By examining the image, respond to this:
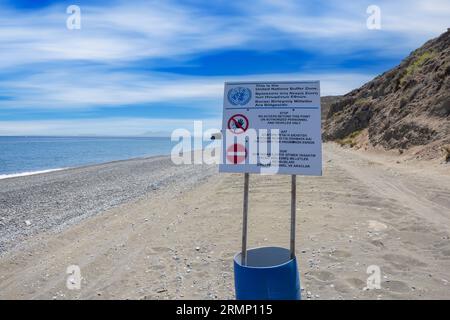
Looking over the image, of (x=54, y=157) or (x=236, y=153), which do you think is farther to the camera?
(x=54, y=157)

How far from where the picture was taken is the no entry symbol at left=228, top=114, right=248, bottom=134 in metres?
5.39

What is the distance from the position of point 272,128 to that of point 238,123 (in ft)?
1.48

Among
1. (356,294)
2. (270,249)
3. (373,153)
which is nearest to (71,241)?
(270,249)

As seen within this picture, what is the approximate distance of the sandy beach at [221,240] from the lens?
20.8 ft

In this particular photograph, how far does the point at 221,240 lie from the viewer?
8828mm

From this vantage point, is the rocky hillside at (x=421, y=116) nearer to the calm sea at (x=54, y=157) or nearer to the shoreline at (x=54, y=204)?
the shoreline at (x=54, y=204)

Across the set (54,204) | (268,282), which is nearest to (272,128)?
(268,282)

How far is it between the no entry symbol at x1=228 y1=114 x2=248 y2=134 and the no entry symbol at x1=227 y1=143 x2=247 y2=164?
19 centimetres

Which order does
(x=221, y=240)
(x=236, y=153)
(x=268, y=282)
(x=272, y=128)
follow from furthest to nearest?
(x=221, y=240)
(x=236, y=153)
(x=272, y=128)
(x=268, y=282)

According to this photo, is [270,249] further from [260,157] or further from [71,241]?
[71,241]

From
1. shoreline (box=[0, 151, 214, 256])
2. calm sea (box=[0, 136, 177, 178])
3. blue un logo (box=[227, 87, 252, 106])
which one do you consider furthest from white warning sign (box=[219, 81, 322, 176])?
calm sea (box=[0, 136, 177, 178])

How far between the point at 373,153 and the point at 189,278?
26.0 metres

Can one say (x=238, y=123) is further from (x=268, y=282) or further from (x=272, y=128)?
(x=268, y=282)

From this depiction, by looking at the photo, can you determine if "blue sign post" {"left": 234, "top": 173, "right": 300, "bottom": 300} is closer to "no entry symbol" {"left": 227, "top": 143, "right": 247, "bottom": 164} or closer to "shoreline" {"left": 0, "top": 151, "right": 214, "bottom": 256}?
"no entry symbol" {"left": 227, "top": 143, "right": 247, "bottom": 164}
